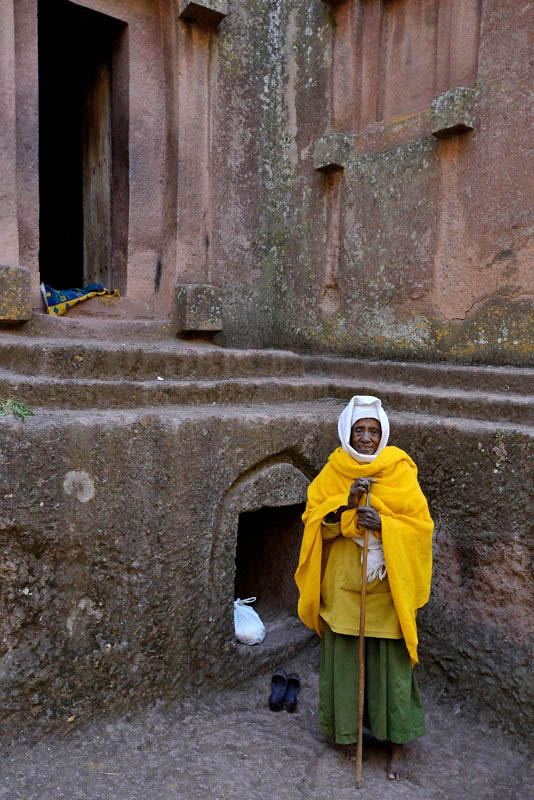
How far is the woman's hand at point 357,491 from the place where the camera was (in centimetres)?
245

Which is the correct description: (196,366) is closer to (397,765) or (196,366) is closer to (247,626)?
(247,626)

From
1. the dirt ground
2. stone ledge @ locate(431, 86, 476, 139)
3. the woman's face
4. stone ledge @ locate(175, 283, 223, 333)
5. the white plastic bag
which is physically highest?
stone ledge @ locate(431, 86, 476, 139)

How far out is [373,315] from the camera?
4035mm

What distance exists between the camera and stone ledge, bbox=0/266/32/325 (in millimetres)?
3324

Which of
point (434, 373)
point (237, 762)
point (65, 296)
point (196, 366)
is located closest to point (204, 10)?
point (65, 296)

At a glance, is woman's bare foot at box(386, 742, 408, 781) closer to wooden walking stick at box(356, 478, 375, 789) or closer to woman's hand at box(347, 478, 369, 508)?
wooden walking stick at box(356, 478, 375, 789)

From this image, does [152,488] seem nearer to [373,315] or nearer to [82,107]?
[373,315]

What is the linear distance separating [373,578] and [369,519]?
27cm

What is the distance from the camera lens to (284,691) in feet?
10.3

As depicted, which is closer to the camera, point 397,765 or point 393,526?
point 393,526

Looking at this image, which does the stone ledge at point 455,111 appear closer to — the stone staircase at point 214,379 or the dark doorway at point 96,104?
the stone staircase at point 214,379

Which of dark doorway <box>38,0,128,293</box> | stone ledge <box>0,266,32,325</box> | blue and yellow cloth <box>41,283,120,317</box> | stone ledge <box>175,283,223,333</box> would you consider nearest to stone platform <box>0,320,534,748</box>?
stone ledge <box>0,266,32,325</box>

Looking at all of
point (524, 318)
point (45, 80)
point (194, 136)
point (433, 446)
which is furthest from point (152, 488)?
point (45, 80)

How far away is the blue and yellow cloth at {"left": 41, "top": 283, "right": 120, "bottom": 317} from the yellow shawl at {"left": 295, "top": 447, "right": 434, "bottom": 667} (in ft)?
6.94
